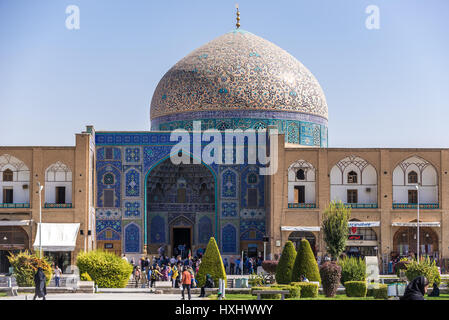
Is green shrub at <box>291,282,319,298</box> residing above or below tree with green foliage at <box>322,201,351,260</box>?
below

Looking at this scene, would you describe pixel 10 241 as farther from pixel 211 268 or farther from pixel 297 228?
pixel 211 268

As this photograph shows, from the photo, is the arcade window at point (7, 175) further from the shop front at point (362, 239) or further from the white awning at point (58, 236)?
the shop front at point (362, 239)

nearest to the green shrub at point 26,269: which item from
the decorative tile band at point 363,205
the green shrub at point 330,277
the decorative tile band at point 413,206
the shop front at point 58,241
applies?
the shop front at point 58,241

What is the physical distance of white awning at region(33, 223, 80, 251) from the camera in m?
28.9

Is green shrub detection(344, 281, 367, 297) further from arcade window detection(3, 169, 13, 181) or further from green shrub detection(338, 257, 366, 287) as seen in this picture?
arcade window detection(3, 169, 13, 181)

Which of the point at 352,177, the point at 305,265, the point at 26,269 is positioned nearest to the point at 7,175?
the point at 26,269

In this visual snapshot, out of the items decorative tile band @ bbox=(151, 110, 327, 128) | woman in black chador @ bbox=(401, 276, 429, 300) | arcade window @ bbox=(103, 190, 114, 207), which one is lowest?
woman in black chador @ bbox=(401, 276, 429, 300)

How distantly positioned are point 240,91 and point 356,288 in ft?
46.3

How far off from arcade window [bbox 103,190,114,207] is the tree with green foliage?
7814 mm

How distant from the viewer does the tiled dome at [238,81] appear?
33125 millimetres

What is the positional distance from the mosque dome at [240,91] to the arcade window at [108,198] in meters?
4.32

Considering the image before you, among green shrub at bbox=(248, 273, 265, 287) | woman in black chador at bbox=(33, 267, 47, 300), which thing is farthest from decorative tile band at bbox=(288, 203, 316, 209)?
woman in black chador at bbox=(33, 267, 47, 300)
